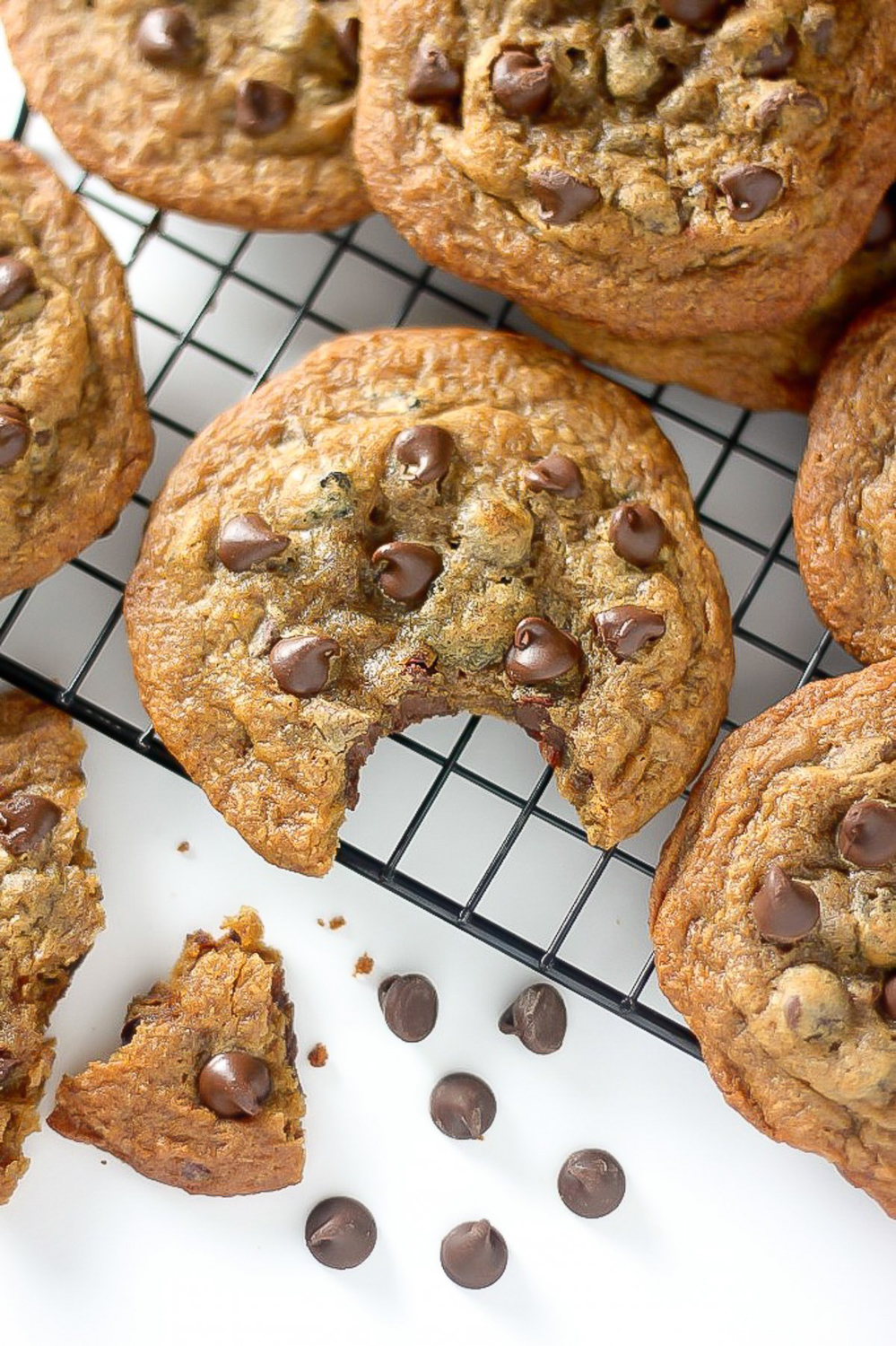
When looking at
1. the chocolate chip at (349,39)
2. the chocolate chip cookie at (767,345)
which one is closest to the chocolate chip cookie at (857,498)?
the chocolate chip cookie at (767,345)

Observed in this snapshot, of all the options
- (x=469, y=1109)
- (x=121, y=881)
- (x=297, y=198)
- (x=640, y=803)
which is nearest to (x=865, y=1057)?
(x=640, y=803)

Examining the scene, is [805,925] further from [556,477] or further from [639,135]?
[639,135]

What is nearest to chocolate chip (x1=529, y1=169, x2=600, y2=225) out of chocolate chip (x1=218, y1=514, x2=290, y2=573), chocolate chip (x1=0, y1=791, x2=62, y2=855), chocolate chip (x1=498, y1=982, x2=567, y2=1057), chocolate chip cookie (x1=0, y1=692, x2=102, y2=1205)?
chocolate chip (x1=218, y1=514, x2=290, y2=573)

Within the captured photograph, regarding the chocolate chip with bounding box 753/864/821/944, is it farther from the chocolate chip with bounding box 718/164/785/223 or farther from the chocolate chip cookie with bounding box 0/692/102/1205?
the chocolate chip cookie with bounding box 0/692/102/1205

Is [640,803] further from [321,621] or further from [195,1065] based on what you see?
[195,1065]

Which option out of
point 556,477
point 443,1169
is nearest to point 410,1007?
point 443,1169

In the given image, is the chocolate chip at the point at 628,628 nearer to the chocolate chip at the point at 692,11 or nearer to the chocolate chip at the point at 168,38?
the chocolate chip at the point at 692,11

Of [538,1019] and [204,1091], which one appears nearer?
[204,1091]
